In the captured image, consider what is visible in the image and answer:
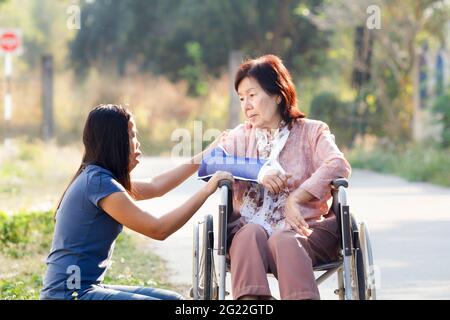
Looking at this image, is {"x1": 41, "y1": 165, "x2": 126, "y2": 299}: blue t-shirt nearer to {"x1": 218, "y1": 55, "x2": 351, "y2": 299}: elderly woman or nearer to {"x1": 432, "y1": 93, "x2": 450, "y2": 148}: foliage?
{"x1": 218, "y1": 55, "x2": 351, "y2": 299}: elderly woman

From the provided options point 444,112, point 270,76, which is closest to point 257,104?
point 270,76

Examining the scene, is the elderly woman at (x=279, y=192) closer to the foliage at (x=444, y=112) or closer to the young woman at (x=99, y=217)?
the young woman at (x=99, y=217)

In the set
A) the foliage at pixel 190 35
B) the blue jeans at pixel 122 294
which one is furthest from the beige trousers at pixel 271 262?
the foliage at pixel 190 35

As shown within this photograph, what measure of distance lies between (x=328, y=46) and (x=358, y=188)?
16156mm

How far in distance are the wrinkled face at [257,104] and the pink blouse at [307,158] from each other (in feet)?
0.28

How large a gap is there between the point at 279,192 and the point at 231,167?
29 centimetres

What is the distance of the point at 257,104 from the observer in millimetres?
5574

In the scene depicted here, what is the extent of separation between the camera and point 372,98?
23078 millimetres

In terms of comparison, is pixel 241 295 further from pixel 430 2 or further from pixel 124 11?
pixel 124 11

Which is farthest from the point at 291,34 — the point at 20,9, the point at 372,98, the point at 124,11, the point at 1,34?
the point at 20,9

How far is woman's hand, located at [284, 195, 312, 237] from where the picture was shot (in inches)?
205

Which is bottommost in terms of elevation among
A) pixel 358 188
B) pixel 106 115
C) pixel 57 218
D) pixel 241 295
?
pixel 358 188

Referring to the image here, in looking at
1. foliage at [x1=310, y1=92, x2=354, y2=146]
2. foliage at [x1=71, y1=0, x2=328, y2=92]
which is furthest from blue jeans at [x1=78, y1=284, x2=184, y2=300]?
foliage at [x1=71, y1=0, x2=328, y2=92]
